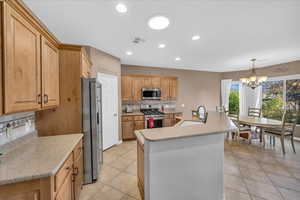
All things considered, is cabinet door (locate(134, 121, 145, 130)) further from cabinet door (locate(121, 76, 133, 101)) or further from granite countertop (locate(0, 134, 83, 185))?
granite countertop (locate(0, 134, 83, 185))

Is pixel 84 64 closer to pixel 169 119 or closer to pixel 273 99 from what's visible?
pixel 169 119

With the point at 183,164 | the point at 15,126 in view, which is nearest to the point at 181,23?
the point at 183,164

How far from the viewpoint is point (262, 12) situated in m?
1.71

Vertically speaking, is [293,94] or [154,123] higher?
[293,94]

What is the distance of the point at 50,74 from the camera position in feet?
5.26

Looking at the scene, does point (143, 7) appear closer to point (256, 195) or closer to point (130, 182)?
point (130, 182)

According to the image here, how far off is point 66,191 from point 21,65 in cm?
128

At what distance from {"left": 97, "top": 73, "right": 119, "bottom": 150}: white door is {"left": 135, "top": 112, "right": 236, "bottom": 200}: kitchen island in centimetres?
226

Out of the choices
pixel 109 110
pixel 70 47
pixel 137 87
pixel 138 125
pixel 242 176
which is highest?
pixel 70 47

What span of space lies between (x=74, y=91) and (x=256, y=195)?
3104 mm

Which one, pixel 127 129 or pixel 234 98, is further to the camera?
pixel 234 98

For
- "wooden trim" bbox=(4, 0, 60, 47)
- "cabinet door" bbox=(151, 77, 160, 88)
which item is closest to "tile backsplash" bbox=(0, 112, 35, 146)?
"wooden trim" bbox=(4, 0, 60, 47)

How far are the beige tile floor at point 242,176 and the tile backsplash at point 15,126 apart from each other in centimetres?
121

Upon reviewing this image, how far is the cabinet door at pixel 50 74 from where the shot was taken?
1.45 m
